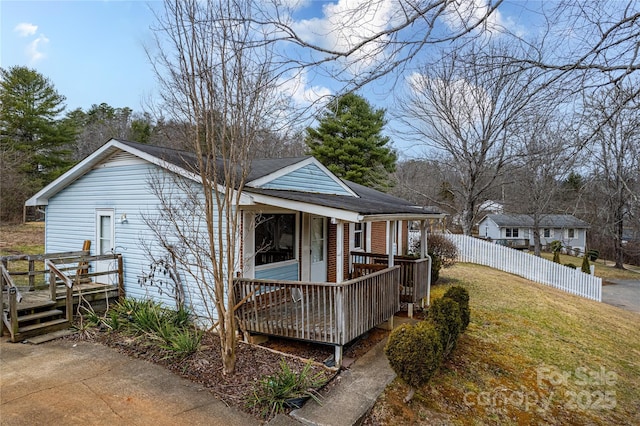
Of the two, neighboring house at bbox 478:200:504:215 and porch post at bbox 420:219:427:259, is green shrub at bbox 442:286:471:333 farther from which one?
neighboring house at bbox 478:200:504:215

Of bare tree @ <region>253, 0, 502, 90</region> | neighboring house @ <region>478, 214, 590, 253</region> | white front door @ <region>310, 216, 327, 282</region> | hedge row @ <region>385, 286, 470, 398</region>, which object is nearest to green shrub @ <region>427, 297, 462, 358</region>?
hedge row @ <region>385, 286, 470, 398</region>

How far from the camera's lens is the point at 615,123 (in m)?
4.69

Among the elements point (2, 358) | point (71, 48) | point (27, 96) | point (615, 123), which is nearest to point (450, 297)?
point (615, 123)

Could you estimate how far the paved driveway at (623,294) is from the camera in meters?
16.1

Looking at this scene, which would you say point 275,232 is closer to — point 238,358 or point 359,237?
point 238,358

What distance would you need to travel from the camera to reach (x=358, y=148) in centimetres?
2786

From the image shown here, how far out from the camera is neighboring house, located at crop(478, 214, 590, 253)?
3891 cm

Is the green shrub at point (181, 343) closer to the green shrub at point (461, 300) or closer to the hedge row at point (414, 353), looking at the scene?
the hedge row at point (414, 353)

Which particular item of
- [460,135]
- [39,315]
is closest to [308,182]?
[39,315]

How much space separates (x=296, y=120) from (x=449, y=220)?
34411 mm

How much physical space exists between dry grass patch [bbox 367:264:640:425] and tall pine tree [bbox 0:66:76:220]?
Answer: 2554 cm

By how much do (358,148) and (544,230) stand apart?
1014 inches

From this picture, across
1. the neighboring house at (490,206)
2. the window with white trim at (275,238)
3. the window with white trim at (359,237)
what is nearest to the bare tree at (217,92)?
the window with white trim at (275,238)

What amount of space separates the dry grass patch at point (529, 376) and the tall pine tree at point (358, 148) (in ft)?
60.2
